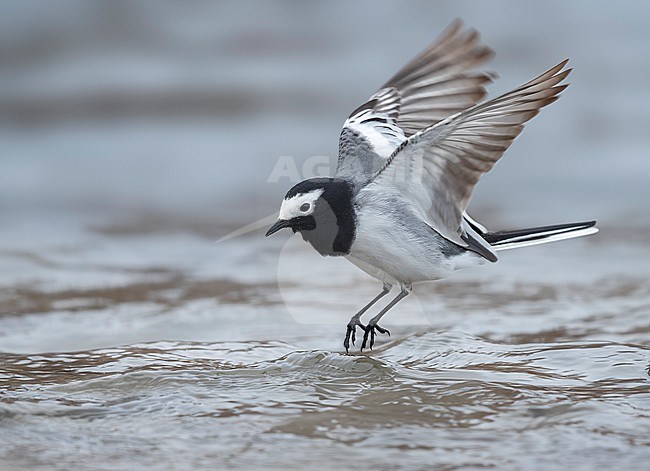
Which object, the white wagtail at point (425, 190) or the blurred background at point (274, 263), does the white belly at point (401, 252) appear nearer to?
the white wagtail at point (425, 190)

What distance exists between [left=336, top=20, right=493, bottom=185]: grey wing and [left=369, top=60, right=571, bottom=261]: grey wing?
0.50 metres

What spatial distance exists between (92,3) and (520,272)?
8.70 meters

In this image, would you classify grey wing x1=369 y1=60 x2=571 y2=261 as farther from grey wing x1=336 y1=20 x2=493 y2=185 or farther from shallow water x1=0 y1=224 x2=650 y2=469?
shallow water x1=0 y1=224 x2=650 y2=469

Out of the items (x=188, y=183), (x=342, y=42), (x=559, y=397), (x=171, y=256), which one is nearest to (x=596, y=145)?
(x=342, y=42)

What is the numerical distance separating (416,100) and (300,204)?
1.60m

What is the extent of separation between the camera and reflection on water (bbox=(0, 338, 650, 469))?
13.1ft

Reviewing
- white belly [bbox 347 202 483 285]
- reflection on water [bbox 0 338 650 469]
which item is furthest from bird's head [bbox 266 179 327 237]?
reflection on water [bbox 0 338 650 469]

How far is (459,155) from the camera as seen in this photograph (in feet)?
16.4

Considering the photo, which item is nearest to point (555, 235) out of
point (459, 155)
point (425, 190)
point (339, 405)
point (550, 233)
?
point (550, 233)

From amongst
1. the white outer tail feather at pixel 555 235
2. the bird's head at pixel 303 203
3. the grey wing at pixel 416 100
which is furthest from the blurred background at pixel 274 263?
the grey wing at pixel 416 100

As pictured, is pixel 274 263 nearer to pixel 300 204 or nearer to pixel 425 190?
pixel 300 204

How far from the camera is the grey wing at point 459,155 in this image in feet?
15.3

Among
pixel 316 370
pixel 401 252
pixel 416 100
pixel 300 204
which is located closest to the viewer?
pixel 316 370

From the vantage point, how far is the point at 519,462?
12.6 feet
